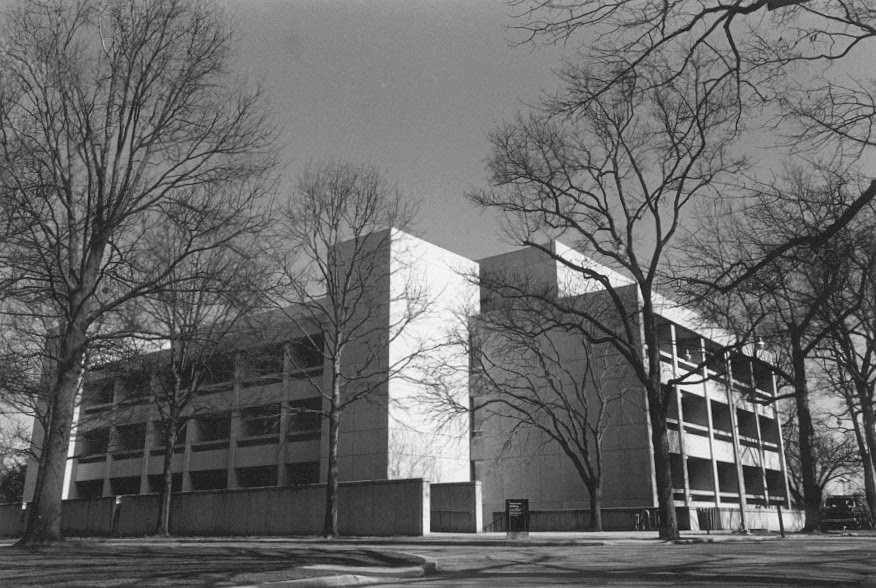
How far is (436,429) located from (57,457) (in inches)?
969

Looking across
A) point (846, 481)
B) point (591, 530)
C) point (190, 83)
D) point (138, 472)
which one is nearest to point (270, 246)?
point (190, 83)

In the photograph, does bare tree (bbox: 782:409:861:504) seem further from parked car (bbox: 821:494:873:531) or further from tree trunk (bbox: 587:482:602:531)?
tree trunk (bbox: 587:482:602:531)

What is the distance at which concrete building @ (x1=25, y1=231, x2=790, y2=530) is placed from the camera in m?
38.4

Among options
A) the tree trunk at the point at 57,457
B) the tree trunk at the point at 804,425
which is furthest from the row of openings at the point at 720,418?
the tree trunk at the point at 57,457

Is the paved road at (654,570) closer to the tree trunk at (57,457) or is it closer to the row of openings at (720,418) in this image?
the tree trunk at (57,457)

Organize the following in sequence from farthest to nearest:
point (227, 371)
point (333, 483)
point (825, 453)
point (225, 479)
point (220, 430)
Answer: point (825, 453)
point (220, 430)
point (225, 479)
point (227, 371)
point (333, 483)

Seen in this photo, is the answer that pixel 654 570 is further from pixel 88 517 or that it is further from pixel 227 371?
pixel 227 371

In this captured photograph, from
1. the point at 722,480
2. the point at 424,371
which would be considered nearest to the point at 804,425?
the point at 424,371

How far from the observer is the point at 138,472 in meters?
51.4

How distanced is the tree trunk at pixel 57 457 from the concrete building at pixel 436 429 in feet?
50.9

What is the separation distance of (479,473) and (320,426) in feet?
32.1

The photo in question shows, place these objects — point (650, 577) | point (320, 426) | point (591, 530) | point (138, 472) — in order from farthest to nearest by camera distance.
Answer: point (138, 472)
point (320, 426)
point (591, 530)
point (650, 577)

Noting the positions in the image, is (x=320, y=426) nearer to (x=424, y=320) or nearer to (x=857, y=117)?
(x=424, y=320)

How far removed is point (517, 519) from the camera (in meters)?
23.2
